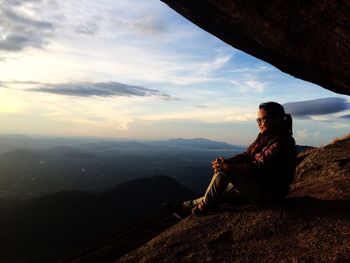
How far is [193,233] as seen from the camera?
12.9 metres

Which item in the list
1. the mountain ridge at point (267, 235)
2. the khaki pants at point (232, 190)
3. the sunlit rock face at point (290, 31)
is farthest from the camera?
the sunlit rock face at point (290, 31)

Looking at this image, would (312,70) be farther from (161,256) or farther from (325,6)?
(161,256)

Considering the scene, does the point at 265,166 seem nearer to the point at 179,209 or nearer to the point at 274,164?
the point at 274,164

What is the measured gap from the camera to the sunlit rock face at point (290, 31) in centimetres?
1417

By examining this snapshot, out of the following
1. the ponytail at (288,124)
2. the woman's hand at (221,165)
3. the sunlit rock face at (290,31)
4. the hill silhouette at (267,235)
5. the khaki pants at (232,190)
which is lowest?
the hill silhouette at (267,235)

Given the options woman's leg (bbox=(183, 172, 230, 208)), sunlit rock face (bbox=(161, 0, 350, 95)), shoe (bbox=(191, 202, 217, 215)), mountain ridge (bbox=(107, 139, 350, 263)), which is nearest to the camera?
mountain ridge (bbox=(107, 139, 350, 263))

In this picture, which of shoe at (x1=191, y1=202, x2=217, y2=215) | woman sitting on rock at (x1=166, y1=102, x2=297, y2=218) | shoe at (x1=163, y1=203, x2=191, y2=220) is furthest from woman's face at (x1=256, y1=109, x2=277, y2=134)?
shoe at (x1=163, y1=203, x2=191, y2=220)

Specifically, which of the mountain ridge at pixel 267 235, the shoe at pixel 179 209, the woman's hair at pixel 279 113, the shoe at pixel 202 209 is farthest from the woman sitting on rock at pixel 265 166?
the shoe at pixel 179 209

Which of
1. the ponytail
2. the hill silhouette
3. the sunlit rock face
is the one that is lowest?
the hill silhouette

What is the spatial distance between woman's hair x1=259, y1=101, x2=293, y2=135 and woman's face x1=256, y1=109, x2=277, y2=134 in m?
0.12

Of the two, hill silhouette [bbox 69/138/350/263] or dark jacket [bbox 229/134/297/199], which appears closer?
hill silhouette [bbox 69/138/350/263]

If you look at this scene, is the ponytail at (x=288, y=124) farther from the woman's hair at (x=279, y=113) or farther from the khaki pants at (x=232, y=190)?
the khaki pants at (x=232, y=190)

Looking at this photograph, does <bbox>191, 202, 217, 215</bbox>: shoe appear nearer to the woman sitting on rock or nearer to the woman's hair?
the woman sitting on rock

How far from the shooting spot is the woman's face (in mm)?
12297
